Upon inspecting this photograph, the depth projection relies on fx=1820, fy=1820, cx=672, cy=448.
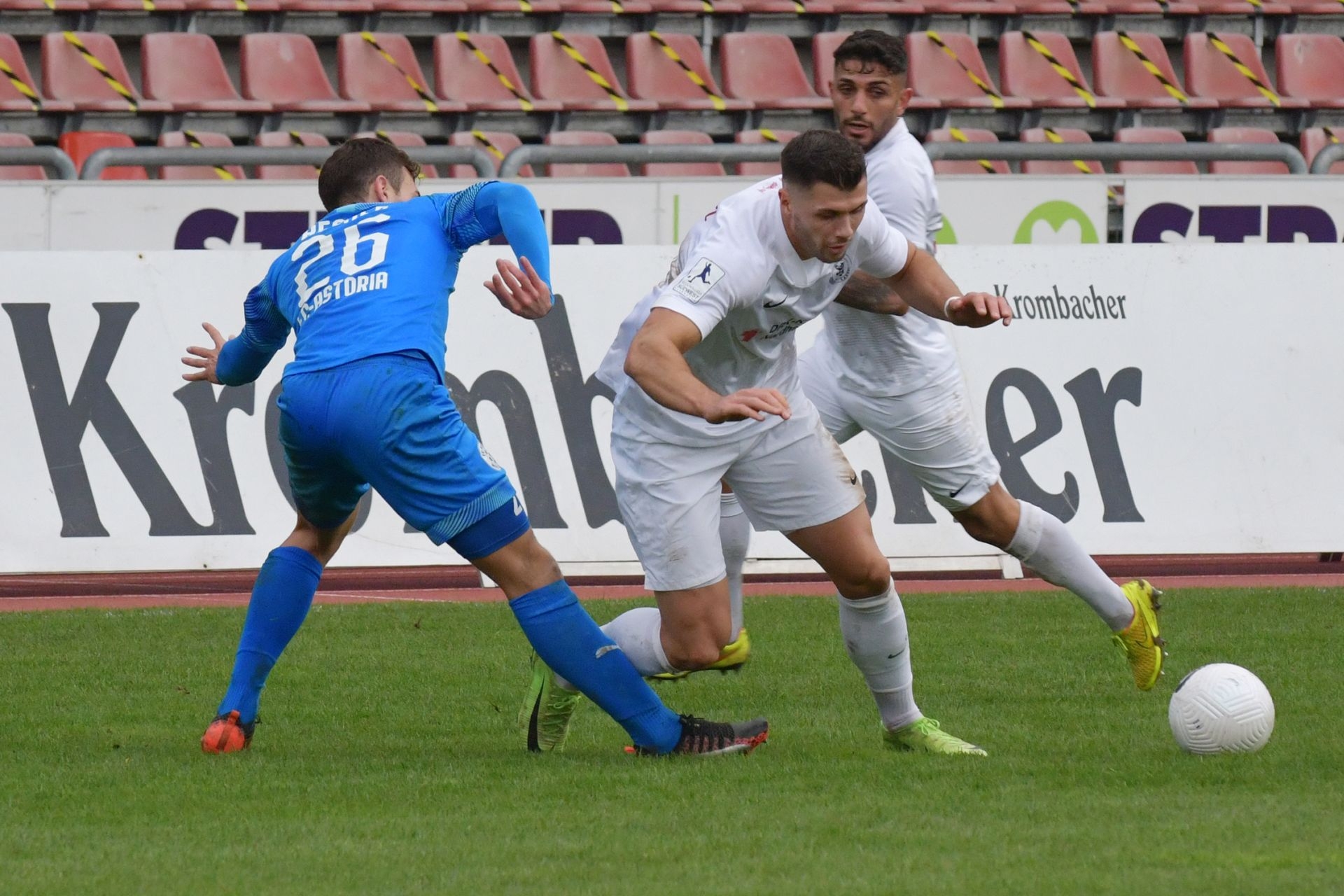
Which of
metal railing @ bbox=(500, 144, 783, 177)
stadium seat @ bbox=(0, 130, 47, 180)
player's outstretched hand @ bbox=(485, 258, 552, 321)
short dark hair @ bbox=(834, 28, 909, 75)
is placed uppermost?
short dark hair @ bbox=(834, 28, 909, 75)

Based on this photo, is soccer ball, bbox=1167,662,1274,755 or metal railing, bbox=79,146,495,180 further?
metal railing, bbox=79,146,495,180

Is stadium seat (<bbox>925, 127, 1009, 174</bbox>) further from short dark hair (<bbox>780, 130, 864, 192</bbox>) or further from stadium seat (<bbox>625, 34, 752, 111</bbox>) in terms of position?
short dark hair (<bbox>780, 130, 864, 192</bbox>)

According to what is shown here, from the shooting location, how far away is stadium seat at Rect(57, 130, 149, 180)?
42.4ft

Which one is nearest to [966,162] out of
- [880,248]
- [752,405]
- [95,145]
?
[95,145]

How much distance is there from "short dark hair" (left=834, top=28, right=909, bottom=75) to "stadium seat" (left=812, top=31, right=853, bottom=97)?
349 inches

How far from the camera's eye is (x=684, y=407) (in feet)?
14.0

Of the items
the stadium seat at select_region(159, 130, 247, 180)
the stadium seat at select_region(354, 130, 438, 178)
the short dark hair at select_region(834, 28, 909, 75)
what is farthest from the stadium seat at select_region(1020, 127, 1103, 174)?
the short dark hair at select_region(834, 28, 909, 75)

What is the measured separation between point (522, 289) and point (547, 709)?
1.26 m

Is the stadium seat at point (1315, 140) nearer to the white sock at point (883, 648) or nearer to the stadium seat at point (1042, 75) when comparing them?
the stadium seat at point (1042, 75)

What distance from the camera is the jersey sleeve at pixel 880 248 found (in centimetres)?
486

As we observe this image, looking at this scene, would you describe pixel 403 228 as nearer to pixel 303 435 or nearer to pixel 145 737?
pixel 303 435

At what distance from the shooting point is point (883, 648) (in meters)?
4.96

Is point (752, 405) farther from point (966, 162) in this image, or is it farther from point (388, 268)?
point (966, 162)

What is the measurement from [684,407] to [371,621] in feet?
12.5
